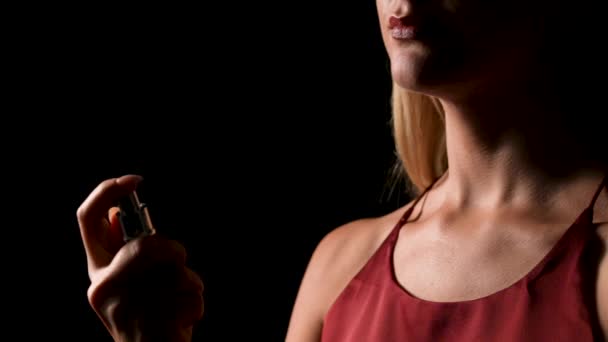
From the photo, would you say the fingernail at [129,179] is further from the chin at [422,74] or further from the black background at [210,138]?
the black background at [210,138]

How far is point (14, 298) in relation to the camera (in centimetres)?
139

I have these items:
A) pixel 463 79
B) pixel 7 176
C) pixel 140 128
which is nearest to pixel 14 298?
pixel 7 176

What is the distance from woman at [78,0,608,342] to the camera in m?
0.94

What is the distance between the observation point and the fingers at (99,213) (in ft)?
3.02

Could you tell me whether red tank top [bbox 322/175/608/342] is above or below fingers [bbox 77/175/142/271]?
below

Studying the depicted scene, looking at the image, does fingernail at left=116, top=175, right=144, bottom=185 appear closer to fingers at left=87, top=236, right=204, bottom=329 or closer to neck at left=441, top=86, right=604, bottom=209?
fingers at left=87, top=236, right=204, bottom=329

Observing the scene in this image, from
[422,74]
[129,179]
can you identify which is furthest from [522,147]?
[129,179]

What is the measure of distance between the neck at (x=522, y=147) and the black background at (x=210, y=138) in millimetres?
427

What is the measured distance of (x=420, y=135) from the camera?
4.08 feet

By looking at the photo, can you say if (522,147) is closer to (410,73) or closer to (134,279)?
(410,73)

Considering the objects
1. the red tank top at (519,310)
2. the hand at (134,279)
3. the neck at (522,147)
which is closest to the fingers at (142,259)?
the hand at (134,279)

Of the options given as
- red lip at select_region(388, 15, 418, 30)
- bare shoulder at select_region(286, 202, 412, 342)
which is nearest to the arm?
bare shoulder at select_region(286, 202, 412, 342)

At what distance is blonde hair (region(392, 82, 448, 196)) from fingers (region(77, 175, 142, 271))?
443 mm

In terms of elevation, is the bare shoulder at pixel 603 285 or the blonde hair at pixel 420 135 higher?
the blonde hair at pixel 420 135
